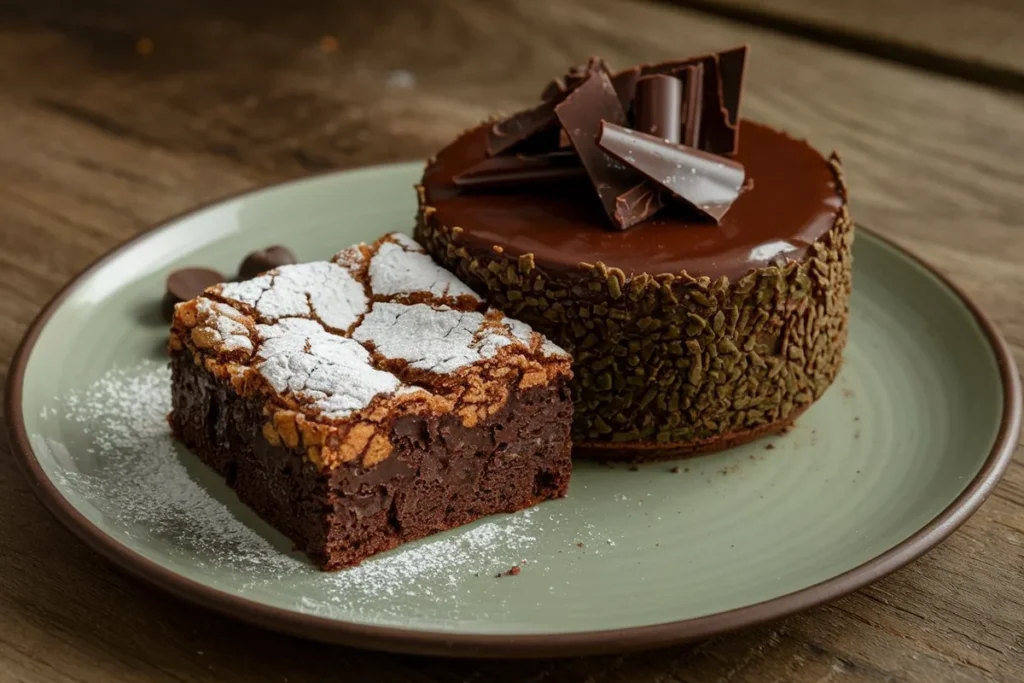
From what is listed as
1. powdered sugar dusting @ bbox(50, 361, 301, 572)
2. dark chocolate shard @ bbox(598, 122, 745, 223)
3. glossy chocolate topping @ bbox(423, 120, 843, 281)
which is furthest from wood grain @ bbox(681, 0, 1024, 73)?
powdered sugar dusting @ bbox(50, 361, 301, 572)

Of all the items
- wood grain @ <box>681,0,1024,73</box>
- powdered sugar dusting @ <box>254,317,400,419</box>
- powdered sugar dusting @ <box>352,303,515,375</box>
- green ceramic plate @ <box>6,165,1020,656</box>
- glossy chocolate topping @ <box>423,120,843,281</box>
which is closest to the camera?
green ceramic plate @ <box>6,165,1020,656</box>

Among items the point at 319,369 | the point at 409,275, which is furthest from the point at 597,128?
the point at 319,369

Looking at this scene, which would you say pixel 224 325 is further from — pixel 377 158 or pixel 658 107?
pixel 377 158

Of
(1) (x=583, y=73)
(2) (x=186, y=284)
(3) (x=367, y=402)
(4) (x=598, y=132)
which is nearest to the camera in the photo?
(3) (x=367, y=402)

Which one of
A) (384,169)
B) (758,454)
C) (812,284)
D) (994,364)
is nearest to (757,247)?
(812,284)

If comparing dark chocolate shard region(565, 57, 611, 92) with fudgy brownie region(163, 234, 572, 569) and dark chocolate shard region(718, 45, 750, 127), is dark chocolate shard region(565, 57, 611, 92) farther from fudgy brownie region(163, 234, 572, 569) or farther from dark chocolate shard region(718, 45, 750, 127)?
fudgy brownie region(163, 234, 572, 569)

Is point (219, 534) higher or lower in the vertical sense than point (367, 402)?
lower

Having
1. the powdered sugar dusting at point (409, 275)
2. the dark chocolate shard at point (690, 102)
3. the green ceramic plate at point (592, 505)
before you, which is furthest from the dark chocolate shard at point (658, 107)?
the green ceramic plate at point (592, 505)

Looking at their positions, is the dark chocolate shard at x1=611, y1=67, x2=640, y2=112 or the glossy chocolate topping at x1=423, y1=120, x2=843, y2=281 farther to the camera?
the dark chocolate shard at x1=611, y1=67, x2=640, y2=112
